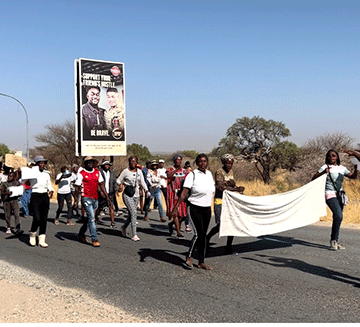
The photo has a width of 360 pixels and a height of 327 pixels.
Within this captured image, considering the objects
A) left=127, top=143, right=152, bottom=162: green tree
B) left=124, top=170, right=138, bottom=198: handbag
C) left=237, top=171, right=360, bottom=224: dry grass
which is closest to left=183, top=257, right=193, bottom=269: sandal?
left=124, top=170, right=138, bottom=198: handbag

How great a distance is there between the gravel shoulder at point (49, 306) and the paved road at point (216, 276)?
229mm

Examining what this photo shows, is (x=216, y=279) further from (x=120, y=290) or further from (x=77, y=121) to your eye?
(x=77, y=121)

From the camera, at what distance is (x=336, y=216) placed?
8.98m

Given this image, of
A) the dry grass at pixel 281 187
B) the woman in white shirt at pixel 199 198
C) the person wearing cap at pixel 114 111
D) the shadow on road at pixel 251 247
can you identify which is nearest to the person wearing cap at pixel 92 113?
the person wearing cap at pixel 114 111

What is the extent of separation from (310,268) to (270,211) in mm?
1614

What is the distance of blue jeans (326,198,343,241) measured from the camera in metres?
8.96

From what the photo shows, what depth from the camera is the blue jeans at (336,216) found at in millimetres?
8961

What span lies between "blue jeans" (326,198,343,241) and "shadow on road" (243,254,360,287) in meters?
1.44

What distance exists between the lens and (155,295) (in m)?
6.03

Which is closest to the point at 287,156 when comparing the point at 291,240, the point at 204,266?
the point at 291,240

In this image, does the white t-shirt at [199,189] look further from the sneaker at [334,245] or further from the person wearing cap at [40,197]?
the person wearing cap at [40,197]

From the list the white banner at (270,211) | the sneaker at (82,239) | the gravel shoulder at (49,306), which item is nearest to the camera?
the gravel shoulder at (49,306)

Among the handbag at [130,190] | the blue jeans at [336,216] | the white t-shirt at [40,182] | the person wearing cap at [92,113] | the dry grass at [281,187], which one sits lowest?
the dry grass at [281,187]

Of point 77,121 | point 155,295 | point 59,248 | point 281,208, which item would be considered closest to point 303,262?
point 281,208
